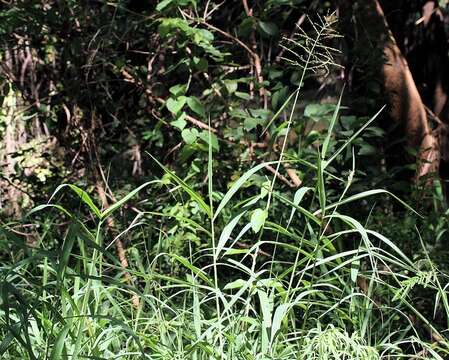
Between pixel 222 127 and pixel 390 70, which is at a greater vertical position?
pixel 390 70

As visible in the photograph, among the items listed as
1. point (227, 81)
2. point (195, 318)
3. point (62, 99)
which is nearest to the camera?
point (195, 318)

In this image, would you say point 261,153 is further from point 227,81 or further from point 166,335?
point 166,335

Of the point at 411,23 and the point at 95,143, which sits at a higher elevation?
the point at 411,23

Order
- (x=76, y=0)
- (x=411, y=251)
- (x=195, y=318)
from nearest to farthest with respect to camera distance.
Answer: (x=195, y=318) < (x=411, y=251) < (x=76, y=0)

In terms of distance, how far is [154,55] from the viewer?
166 inches

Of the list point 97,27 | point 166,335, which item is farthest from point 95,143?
point 166,335

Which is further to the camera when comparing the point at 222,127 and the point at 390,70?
the point at 390,70

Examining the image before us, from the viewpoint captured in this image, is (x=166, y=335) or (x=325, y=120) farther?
(x=325, y=120)

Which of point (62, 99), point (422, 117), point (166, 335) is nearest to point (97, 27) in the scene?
point (62, 99)

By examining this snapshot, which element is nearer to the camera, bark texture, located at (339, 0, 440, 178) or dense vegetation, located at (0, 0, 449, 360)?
dense vegetation, located at (0, 0, 449, 360)

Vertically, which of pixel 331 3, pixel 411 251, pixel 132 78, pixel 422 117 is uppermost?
pixel 331 3

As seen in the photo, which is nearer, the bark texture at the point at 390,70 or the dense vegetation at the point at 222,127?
the dense vegetation at the point at 222,127

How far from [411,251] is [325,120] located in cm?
66

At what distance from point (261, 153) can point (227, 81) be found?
0.36 m
